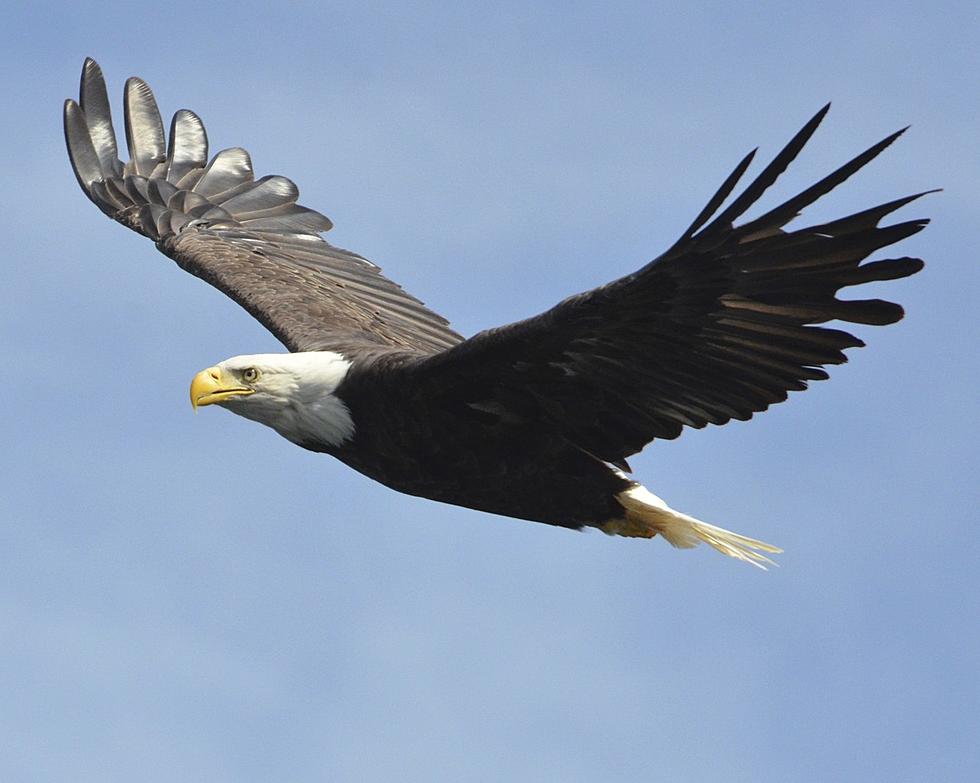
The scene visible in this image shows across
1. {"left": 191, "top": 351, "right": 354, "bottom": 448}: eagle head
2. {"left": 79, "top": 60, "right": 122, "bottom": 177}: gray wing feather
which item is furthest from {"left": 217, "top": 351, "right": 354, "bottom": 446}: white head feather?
{"left": 79, "top": 60, "right": 122, "bottom": 177}: gray wing feather

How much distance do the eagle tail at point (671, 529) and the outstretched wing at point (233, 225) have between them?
6.35ft

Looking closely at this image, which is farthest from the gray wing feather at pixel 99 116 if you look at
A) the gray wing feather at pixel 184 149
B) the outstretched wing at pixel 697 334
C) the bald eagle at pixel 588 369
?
the outstretched wing at pixel 697 334

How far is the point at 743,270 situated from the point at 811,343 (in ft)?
1.45

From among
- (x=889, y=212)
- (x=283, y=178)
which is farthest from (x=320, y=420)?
(x=283, y=178)

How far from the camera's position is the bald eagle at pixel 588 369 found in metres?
7.49

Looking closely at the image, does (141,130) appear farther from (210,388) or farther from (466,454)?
(466,454)

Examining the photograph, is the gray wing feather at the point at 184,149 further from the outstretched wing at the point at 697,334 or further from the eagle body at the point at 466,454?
the outstretched wing at the point at 697,334

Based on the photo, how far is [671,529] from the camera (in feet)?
29.8

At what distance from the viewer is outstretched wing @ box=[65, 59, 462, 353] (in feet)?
35.1

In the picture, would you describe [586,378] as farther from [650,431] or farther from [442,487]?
[442,487]

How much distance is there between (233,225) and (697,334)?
5.07 metres

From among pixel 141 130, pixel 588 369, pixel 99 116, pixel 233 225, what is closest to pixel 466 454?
pixel 588 369

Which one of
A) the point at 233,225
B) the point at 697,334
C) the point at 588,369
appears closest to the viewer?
the point at 697,334

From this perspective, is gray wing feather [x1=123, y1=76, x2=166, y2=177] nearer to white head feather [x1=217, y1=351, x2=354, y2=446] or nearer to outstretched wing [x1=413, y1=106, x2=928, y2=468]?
white head feather [x1=217, y1=351, x2=354, y2=446]
